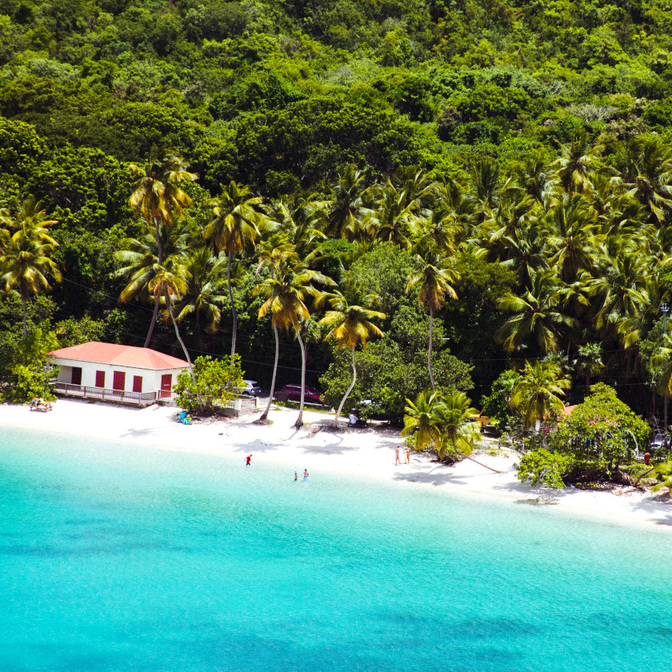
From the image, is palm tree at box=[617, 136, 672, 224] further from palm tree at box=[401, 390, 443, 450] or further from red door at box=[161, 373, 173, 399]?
red door at box=[161, 373, 173, 399]

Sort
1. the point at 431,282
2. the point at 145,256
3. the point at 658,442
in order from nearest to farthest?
the point at 658,442 < the point at 431,282 < the point at 145,256

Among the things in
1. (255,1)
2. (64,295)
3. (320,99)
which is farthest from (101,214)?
(255,1)

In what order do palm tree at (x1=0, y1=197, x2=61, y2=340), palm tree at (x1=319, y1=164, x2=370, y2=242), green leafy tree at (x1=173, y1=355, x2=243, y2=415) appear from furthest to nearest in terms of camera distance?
1. palm tree at (x1=319, y1=164, x2=370, y2=242)
2. palm tree at (x1=0, y1=197, x2=61, y2=340)
3. green leafy tree at (x1=173, y1=355, x2=243, y2=415)

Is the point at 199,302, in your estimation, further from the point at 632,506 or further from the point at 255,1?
the point at 255,1

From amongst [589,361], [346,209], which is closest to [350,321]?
[589,361]

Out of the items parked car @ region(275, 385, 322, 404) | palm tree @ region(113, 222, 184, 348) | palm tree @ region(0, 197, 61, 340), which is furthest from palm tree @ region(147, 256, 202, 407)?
palm tree @ region(0, 197, 61, 340)

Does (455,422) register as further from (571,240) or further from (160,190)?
(160,190)

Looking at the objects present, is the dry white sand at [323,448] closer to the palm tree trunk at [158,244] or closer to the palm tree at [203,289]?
the palm tree at [203,289]
